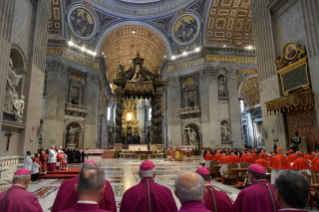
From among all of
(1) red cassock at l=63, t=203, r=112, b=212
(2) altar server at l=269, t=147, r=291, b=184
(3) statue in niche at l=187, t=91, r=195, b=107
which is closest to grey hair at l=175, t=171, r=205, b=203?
(1) red cassock at l=63, t=203, r=112, b=212

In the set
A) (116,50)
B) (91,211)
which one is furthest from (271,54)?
(116,50)

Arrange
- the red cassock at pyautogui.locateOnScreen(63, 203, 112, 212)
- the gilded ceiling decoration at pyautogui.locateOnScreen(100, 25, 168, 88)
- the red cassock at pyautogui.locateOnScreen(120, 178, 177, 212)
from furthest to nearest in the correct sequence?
the gilded ceiling decoration at pyautogui.locateOnScreen(100, 25, 168, 88), the red cassock at pyautogui.locateOnScreen(120, 178, 177, 212), the red cassock at pyautogui.locateOnScreen(63, 203, 112, 212)

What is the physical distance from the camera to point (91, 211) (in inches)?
51.0

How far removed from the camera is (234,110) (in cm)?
2142

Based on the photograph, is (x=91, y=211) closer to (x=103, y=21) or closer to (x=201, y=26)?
(x=201, y=26)

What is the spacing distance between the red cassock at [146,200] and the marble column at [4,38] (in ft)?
23.3

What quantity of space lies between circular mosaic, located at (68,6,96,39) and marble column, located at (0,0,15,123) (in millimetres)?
Result: 15306

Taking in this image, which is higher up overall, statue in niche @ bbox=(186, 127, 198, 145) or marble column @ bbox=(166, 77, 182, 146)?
marble column @ bbox=(166, 77, 182, 146)

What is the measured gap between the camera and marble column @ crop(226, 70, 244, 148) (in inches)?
824

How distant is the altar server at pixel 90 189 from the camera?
1335 millimetres

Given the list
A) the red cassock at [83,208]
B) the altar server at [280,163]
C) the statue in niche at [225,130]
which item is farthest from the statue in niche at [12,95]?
the statue in niche at [225,130]

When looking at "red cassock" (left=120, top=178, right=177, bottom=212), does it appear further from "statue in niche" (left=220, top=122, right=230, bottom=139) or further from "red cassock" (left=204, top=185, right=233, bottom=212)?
"statue in niche" (left=220, top=122, right=230, bottom=139)

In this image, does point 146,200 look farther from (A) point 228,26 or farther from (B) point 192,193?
(A) point 228,26

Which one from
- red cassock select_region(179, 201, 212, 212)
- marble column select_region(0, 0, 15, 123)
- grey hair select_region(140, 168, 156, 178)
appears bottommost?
red cassock select_region(179, 201, 212, 212)
